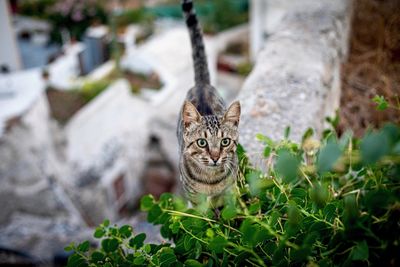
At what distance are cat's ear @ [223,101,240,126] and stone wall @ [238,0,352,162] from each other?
22 cm

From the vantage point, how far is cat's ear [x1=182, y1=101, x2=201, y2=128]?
165 centimetres

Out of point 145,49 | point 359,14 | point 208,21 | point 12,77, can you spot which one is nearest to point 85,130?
point 12,77

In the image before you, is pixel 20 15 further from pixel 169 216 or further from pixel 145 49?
pixel 169 216

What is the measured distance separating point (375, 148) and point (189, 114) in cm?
102

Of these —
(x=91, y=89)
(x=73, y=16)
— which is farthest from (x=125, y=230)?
(x=73, y=16)

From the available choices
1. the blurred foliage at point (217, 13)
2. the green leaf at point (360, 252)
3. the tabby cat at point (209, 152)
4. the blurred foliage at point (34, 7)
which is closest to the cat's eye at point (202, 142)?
the tabby cat at point (209, 152)

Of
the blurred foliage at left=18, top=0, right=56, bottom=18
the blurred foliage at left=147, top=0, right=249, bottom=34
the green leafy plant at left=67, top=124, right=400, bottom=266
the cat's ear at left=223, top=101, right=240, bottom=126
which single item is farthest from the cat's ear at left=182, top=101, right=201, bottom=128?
the blurred foliage at left=18, top=0, right=56, bottom=18

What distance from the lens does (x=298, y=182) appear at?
1.40 m

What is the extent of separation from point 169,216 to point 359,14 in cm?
289

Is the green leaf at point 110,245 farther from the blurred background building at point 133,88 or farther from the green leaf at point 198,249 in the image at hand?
the blurred background building at point 133,88

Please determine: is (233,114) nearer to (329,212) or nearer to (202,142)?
(202,142)

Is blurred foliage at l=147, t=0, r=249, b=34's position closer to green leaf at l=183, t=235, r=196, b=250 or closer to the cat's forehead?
the cat's forehead

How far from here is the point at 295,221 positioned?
980mm

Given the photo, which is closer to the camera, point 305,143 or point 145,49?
point 305,143
